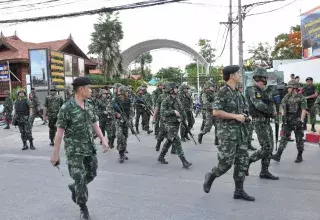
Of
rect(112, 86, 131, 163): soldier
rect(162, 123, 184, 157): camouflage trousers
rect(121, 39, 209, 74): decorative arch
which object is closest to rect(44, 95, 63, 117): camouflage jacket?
rect(112, 86, 131, 163): soldier

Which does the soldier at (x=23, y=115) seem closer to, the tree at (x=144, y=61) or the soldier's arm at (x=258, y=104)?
the soldier's arm at (x=258, y=104)

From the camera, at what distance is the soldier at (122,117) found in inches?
295

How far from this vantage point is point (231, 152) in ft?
14.7

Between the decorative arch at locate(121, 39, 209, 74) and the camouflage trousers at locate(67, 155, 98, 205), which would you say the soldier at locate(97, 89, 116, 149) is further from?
the decorative arch at locate(121, 39, 209, 74)

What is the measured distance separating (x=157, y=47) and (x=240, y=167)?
3291 cm

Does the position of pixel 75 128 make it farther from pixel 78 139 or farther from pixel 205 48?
pixel 205 48

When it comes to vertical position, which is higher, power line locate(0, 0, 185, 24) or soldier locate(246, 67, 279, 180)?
power line locate(0, 0, 185, 24)

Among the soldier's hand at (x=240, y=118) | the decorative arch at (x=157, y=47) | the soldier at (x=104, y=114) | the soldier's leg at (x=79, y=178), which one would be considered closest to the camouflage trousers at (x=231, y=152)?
the soldier's hand at (x=240, y=118)

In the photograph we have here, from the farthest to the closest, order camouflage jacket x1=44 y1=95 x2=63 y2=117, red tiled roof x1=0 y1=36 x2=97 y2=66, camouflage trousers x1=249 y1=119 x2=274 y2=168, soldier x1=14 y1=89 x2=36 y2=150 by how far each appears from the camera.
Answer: red tiled roof x1=0 y1=36 x2=97 y2=66
camouflage jacket x1=44 y1=95 x2=63 y2=117
soldier x1=14 y1=89 x2=36 y2=150
camouflage trousers x1=249 y1=119 x2=274 y2=168

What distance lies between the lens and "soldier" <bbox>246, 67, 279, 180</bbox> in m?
5.41

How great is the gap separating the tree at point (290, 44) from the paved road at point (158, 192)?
3624 centimetres

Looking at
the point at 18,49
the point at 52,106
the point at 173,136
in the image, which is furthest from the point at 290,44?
the point at 173,136

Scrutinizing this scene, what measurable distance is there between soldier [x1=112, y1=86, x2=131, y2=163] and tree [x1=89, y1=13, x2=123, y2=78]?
30.6 m

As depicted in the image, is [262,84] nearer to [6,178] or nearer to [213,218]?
[213,218]
